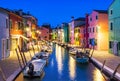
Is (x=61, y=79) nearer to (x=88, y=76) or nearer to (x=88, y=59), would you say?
(x=88, y=76)

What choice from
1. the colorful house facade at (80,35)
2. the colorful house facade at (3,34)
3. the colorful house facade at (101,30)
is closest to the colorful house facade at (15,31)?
the colorful house facade at (3,34)

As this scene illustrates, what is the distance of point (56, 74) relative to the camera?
2945 centimetres

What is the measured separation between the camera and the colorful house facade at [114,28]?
46266 millimetres

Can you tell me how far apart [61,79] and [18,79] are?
387 cm

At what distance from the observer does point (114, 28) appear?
1923 inches

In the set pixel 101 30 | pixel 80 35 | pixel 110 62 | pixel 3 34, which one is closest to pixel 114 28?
pixel 101 30

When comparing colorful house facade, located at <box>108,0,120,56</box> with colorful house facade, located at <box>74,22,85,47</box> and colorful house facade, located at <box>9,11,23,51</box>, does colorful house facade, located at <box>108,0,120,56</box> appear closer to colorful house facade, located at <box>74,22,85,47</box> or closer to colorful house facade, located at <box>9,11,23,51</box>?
colorful house facade, located at <box>9,11,23,51</box>

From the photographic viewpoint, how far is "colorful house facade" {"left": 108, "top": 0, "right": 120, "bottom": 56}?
4627 cm

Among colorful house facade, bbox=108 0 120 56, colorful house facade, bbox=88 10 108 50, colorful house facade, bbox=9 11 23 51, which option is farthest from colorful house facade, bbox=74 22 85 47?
colorful house facade, bbox=108 0 120 56

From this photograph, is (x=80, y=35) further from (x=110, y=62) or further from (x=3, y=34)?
(x=110, y=62)

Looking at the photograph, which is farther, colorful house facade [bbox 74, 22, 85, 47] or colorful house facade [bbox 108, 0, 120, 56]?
colorful house facade [bbox 74, 22, 85, 47]

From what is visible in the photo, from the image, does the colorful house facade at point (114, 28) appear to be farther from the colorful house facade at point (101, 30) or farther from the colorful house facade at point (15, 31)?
the colorful house facade at point (15, 31)

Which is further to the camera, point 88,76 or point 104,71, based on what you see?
point 104,71

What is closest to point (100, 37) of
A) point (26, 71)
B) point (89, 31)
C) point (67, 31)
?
point (89, 31)
